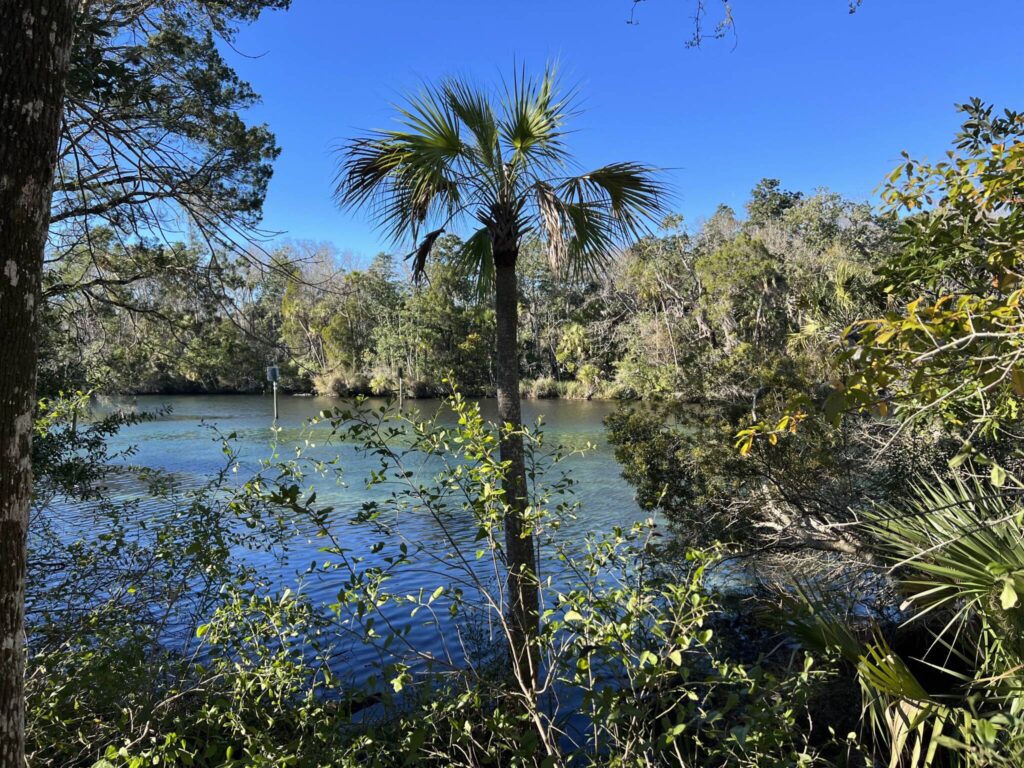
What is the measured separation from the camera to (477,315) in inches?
1521

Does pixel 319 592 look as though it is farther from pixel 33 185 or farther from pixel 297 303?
pixel 297 303

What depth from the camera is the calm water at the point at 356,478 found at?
24.4 feet

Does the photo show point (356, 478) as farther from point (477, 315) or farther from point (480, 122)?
point (477, 315)

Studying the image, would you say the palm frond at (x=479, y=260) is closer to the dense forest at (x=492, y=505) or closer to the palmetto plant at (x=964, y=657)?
the dense forest at (x=492, y=505)

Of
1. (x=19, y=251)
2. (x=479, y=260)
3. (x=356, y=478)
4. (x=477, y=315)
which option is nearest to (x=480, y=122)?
(x=479, y=260)

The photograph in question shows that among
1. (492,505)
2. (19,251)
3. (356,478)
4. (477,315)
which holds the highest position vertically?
(477,315)

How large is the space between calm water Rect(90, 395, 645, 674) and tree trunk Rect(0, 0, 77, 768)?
3.94 feet

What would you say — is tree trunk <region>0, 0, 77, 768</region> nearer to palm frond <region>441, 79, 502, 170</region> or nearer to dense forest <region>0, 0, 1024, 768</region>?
dense forest <region>0, 0, 1024, 768</region>

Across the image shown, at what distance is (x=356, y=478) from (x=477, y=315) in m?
23.4

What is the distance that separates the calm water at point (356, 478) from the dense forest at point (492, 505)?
0.18m

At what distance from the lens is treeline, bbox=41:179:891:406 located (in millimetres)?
6277

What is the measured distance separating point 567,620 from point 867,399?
1324mm

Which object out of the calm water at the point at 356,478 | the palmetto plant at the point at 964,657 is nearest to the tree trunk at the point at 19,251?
the calm water at the point at 356,478

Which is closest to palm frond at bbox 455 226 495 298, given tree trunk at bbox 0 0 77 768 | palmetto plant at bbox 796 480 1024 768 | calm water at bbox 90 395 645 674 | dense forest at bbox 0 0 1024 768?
dense forest at bbox 0 0 1024 768
